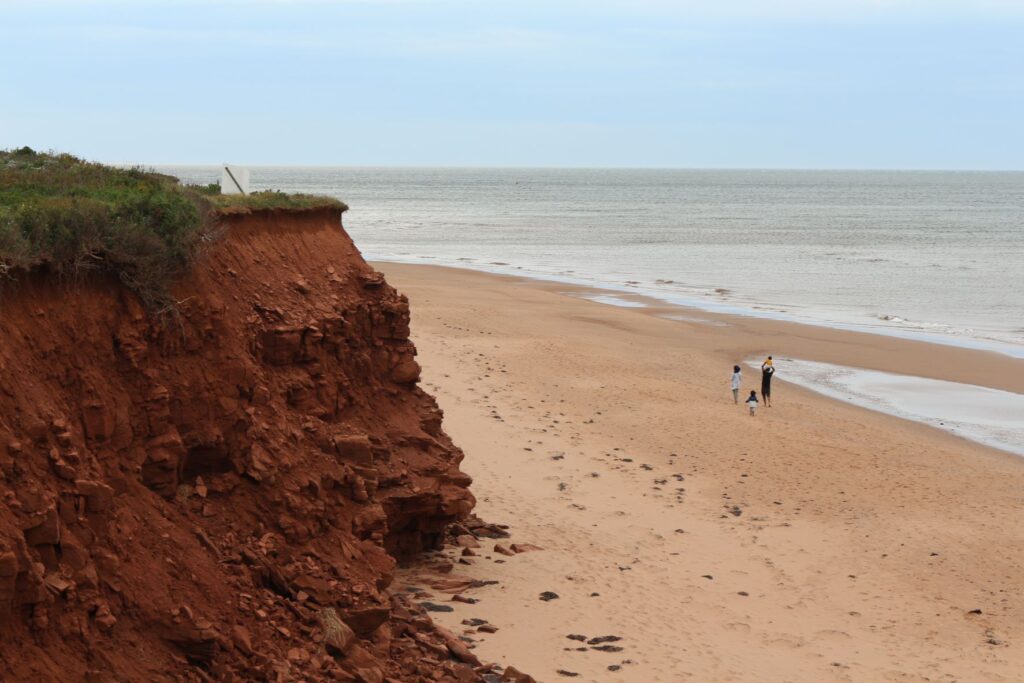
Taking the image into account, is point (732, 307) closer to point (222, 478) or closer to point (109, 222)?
point (222, 478)

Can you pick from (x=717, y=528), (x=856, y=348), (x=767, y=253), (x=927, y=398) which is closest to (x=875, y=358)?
(x=856, y=348)

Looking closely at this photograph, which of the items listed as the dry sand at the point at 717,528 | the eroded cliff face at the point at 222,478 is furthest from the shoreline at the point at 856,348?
the eroded cliff face at the point at 222,478

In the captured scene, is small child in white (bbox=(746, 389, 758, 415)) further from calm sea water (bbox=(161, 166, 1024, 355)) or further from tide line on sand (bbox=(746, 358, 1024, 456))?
calm sea water (bbox=(161, 166, 1024, 355))

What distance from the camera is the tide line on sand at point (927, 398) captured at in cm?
2566

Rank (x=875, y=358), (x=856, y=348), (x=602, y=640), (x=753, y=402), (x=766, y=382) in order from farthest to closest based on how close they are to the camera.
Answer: (x=856, y=348) < (x=875, y=358) < (x=766, y=382) < (x=753, y=402) < (x=602, y=640)

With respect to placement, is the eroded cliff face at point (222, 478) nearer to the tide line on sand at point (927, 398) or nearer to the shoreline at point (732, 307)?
the tide line on sand at point (927, 398)

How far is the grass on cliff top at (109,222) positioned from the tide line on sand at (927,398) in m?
18.5

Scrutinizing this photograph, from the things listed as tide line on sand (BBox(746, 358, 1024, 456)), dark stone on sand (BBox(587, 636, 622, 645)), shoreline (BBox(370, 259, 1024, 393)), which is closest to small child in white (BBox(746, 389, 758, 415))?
tide line on sand (BBox(746, 358, 1024, 456))

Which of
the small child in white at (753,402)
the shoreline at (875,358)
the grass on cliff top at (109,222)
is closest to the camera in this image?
the grass on cliff top at (109,222)

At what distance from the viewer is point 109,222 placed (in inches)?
Result: 383

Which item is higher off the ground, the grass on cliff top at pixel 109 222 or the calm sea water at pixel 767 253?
the grass on cliff top at pixel 109 222

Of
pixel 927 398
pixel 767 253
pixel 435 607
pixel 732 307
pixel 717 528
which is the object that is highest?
pixel 767 253

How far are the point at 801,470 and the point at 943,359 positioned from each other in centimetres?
1680

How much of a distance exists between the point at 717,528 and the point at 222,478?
871cm
